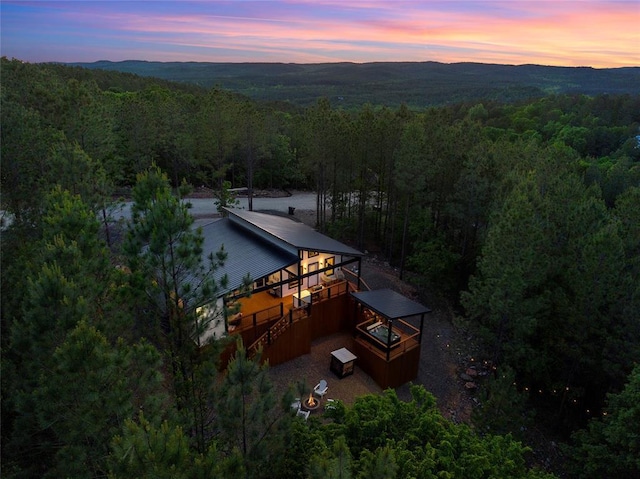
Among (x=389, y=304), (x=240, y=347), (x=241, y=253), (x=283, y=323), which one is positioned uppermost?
(x=240, y=347)

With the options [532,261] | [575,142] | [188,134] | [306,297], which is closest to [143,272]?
[306,297]

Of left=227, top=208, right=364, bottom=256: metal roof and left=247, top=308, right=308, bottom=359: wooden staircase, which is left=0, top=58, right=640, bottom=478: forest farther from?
left=227, top=208, right=364, bottom=256: metal roof

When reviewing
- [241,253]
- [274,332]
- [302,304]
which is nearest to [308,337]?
[302,304]

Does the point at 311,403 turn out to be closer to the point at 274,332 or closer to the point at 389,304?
the point at 274,332

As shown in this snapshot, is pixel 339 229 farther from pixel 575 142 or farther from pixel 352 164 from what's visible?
pixel 575 142

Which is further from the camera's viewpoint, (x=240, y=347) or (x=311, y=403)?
(x=311, y=403)

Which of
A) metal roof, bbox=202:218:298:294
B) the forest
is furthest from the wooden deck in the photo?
the forest

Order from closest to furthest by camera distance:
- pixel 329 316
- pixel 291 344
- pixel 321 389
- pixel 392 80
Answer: pixel 321 389
pixel 291 344
pixel 329 316
pixel 392 80
